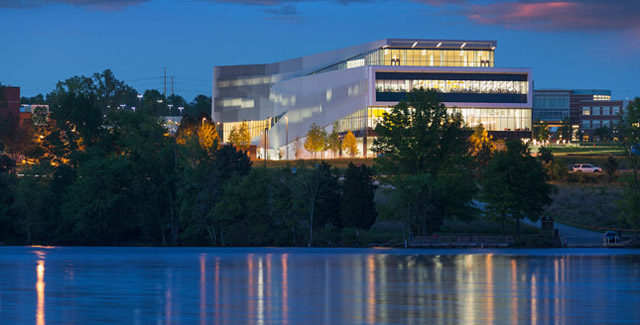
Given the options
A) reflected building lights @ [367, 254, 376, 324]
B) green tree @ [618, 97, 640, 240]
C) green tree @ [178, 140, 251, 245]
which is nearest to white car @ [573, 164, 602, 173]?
green tree @ [618, 97, 640, 240]

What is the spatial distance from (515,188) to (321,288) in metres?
36.8

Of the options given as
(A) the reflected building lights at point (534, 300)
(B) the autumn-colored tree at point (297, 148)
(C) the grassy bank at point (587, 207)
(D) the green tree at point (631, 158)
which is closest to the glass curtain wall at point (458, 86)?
(B) the autumn-colored tree at point (297, 148)

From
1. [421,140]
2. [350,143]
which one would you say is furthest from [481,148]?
[421,140]

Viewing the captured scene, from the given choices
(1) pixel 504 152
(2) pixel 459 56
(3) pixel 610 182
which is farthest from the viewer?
(2) pixel 459 56

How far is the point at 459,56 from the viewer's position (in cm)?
16288

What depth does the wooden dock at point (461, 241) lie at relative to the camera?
71.7 metres

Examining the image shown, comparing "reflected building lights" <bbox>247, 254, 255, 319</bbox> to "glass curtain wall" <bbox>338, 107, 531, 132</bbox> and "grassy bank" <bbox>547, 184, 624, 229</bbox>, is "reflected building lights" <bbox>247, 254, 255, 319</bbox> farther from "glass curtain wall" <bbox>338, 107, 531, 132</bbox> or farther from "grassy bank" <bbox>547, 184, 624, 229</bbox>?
"glass curtain wall" <bbox>338, 107, 531, 132</bbox>

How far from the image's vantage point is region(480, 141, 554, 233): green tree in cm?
7288

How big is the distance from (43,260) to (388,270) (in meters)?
24.9

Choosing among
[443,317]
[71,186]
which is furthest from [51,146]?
[443,317]

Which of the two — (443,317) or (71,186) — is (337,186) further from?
(443,317)

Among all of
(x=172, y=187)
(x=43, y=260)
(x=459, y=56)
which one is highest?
(x=459, y=56)

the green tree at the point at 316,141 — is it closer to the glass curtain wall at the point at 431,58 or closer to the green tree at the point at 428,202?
the glass curtain wall at the point at 431,58

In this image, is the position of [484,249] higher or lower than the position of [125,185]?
lower
